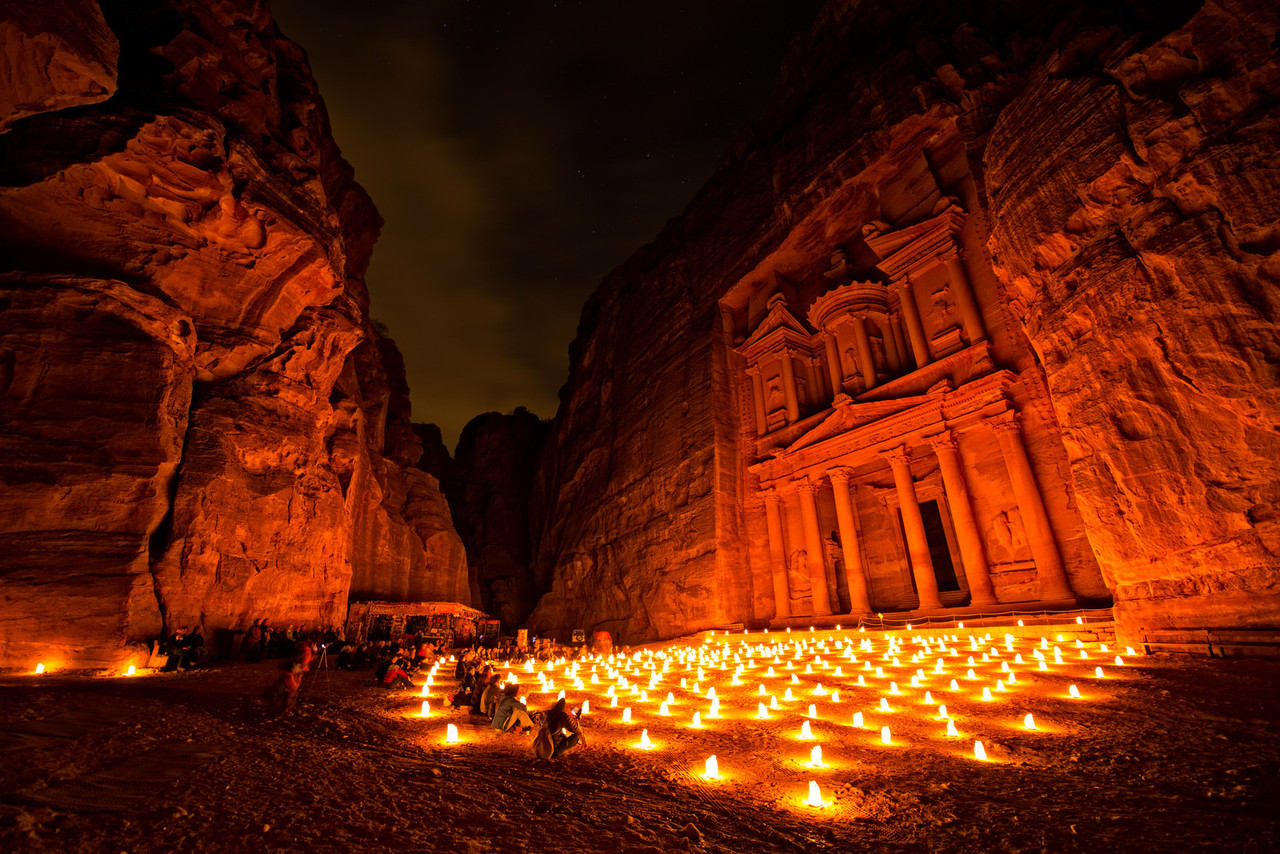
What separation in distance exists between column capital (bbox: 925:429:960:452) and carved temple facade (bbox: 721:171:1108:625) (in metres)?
0.06

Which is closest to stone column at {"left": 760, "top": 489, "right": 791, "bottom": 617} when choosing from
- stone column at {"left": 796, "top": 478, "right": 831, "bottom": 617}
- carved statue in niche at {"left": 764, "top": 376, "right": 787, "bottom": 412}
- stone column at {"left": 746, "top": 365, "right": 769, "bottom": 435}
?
stone column at {"left": 796, "top": 478, "right": 831, "bottom": 617}

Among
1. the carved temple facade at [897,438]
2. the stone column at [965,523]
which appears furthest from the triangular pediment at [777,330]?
the stone column at [965,523]

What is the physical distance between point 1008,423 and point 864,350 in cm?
708

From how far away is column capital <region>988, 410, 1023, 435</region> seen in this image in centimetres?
1695

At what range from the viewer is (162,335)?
1273 cm

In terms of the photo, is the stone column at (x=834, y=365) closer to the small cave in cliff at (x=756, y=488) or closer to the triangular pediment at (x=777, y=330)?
the small cave in cliff at (x=756, y=488)

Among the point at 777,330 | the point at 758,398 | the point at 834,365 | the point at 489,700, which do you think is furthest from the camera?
the point at 758,398

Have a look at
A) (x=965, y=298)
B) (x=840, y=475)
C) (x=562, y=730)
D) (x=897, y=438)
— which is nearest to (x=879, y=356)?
(x=965, y=298)

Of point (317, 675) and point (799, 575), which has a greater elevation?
point (799, 575)

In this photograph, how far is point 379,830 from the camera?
3518mm

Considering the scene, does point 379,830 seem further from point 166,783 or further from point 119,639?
point 119,639

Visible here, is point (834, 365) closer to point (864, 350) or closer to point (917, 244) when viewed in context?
point (864, 350)

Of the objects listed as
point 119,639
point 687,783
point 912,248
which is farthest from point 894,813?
point 912,248

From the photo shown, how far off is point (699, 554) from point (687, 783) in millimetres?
17667
